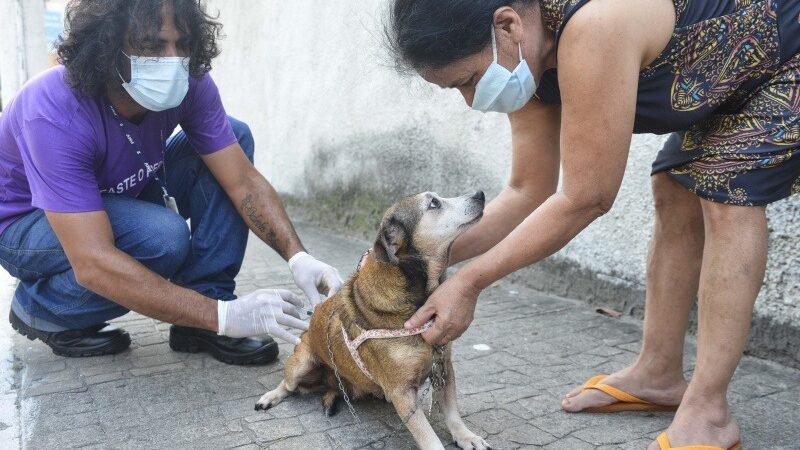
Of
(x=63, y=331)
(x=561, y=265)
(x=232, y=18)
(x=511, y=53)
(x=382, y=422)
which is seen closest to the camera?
(x=511, y=53)

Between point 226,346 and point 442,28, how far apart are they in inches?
79.1

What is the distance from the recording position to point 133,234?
10.3ft

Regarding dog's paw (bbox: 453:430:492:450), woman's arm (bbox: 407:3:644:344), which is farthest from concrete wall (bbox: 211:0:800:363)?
dog's paw (bbox: 453:430:492:450)

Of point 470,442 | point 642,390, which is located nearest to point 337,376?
point 470,442

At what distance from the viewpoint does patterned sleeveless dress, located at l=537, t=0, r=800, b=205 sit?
213 centimetres

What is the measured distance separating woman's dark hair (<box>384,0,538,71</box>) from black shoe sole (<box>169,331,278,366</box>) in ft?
5.77

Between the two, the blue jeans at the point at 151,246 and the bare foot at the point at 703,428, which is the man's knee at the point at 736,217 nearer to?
the bare foot at the point at 703,428

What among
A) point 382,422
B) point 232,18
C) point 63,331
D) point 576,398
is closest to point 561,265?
point 576,398

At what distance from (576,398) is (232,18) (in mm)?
7975

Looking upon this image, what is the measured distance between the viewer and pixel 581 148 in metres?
2.06

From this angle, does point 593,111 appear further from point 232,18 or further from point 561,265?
point 232,18

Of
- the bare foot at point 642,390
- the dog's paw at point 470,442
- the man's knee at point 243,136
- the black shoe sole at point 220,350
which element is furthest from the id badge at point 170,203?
the bare foot at point 642,390

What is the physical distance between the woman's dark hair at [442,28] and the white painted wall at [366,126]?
432mm

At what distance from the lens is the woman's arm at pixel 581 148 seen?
1.95 m
